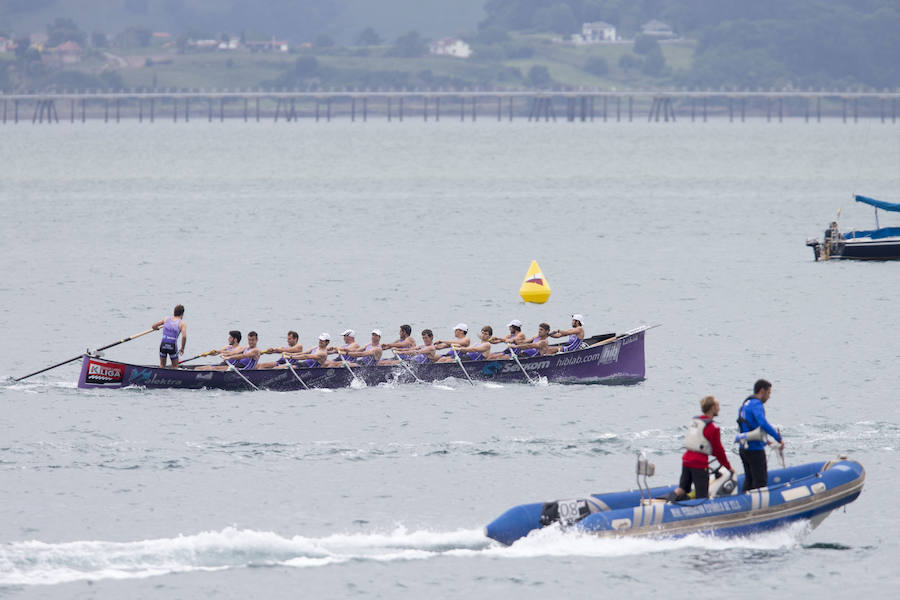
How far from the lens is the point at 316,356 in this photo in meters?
38.6

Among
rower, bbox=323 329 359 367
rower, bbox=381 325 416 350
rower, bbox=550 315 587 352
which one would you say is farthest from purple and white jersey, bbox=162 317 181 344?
rower, bbox=550 315 587 352

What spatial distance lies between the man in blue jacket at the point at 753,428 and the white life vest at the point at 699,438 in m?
0.80

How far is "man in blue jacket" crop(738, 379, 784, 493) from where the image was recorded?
81.1ft

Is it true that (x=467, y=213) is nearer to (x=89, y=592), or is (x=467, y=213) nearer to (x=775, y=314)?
(x=775, y=314)

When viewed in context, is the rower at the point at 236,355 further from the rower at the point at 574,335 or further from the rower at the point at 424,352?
the rower at the point at 574,335

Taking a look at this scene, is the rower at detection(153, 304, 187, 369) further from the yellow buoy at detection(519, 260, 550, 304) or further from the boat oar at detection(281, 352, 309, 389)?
the yellow buoy at detection(519, 260, 550, 304)

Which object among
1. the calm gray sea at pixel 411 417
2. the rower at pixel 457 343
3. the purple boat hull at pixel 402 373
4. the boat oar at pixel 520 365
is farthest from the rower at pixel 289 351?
the boat oar at pixel 520 365

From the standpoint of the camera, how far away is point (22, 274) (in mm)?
68812

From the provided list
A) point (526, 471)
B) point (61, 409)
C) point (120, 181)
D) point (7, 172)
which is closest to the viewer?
point (526, 471)

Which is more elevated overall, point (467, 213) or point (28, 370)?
point (467, 213)

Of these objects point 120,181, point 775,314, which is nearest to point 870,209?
point 775,314

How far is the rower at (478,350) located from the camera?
39.4 meters

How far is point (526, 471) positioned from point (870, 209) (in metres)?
80.8

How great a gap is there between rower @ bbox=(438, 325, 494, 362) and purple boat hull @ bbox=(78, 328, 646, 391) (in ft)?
1.21
